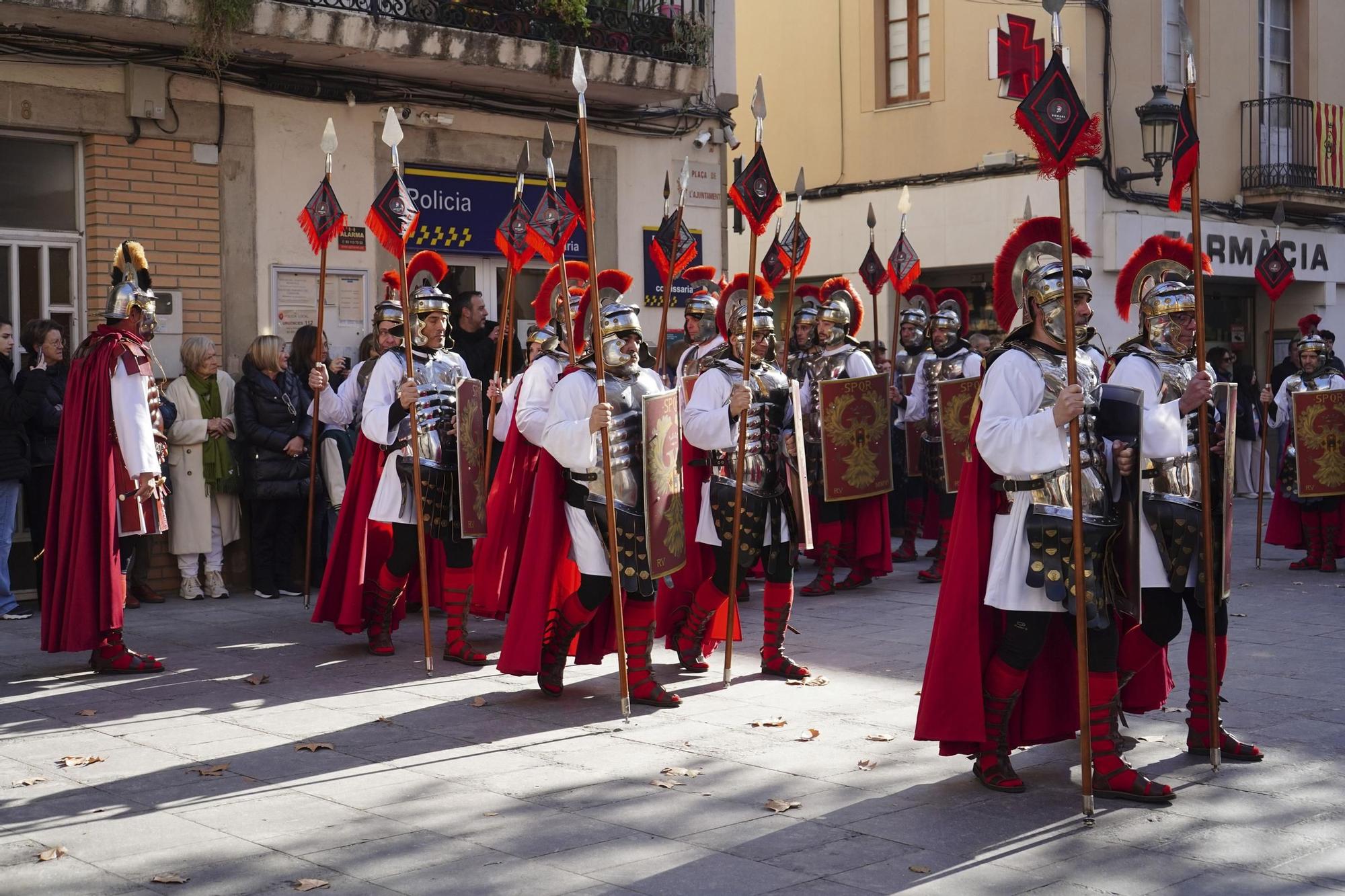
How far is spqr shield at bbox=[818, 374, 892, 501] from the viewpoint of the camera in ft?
34.3

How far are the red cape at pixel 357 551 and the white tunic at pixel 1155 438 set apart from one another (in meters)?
4.25

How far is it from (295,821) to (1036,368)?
3040mm

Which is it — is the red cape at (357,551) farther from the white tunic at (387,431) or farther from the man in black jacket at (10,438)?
the man in black jacket at (10,438)

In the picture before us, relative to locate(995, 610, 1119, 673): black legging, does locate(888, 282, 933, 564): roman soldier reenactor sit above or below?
above

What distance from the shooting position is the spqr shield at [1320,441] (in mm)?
11602

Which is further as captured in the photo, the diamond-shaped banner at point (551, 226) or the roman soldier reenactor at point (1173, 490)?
the diamond-shaped banner at point (551, 226)

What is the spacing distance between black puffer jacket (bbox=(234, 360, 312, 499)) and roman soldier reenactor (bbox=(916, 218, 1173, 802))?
6.25 metres

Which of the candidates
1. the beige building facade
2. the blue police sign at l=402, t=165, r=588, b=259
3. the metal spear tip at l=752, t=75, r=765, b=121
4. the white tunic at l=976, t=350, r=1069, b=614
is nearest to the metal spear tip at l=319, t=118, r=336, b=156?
the metal spear tip at l=752, t=75, r=765, b=121

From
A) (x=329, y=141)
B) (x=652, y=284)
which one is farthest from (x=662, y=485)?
(x=652, y=284)

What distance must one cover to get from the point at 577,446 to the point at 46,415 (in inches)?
179

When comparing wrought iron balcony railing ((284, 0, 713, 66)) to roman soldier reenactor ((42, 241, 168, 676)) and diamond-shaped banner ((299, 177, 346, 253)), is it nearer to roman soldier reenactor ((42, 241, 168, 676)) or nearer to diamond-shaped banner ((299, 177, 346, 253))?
diamond-shaped banner ((299, 177, 346, 253))

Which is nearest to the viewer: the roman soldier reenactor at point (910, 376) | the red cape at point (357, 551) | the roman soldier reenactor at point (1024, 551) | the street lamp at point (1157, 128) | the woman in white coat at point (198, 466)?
the roman soldier reenactor at point (1024, 551)

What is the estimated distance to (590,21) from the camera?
12703mm

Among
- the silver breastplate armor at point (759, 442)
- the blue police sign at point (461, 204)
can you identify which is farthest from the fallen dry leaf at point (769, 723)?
the blue police sign at point (461, 204)
